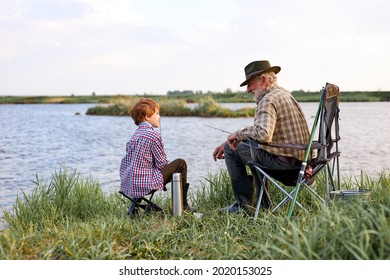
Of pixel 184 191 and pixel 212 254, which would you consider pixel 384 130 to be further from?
pixel 212 254

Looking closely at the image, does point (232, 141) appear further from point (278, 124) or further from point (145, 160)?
point (145, 160)

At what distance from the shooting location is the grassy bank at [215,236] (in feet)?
7.52

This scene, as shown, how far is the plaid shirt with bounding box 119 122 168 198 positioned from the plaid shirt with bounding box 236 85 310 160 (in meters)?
0.70

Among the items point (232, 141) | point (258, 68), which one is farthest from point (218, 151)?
point (258, 68)

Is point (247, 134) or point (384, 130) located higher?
point (247, 134)

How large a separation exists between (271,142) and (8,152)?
9.71 meters

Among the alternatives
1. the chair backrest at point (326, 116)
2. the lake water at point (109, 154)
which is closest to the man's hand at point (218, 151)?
the chair backrest at point (326, 116)

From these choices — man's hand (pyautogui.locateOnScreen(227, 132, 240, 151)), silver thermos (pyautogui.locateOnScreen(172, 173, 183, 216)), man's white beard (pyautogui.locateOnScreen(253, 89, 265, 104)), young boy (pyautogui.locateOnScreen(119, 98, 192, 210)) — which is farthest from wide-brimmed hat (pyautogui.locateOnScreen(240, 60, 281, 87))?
silver thermos (pyautogui.locateOnScreen(172, 173, 183, 216))

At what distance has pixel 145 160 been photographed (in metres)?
3.96

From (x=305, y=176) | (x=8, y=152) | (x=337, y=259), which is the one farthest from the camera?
(x=8, y=152)

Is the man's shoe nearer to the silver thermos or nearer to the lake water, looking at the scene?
the silver thermos

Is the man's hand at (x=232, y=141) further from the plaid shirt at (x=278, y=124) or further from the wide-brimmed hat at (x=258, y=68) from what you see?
the wide-brimmed hat at (x=258, y=68)
